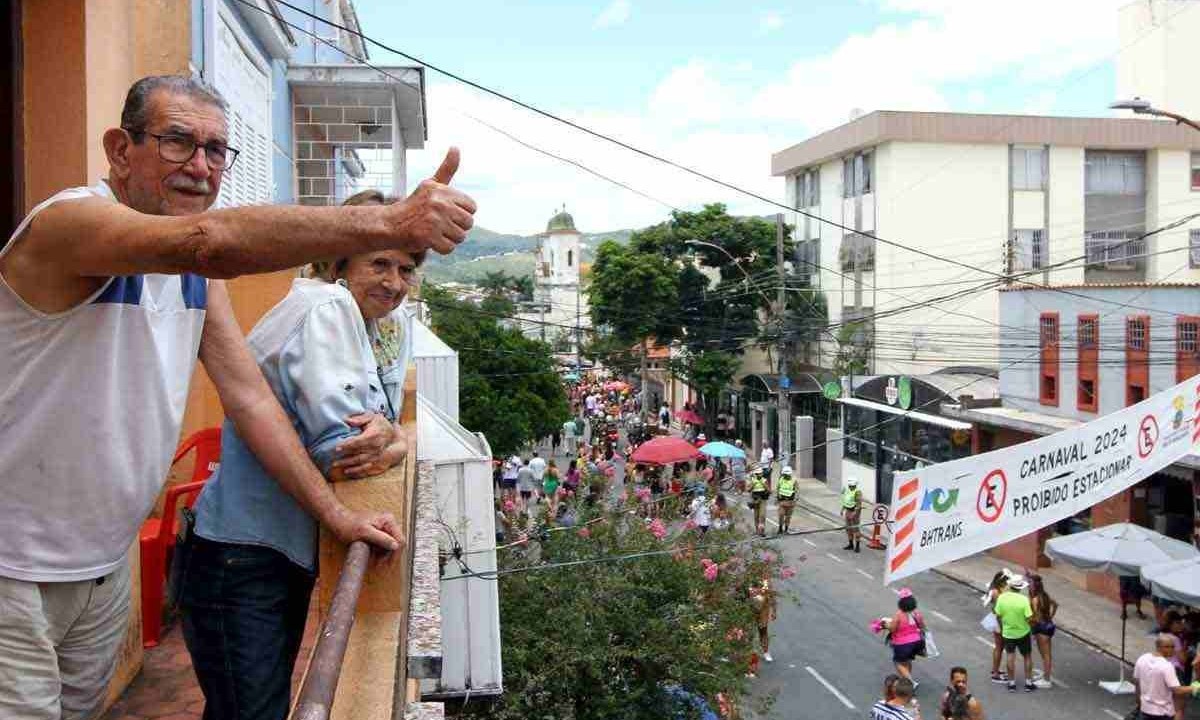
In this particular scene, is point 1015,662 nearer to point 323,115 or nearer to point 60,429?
point 323,115

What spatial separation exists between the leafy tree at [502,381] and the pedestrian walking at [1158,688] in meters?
18.9

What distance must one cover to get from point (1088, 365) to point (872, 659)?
815 cm

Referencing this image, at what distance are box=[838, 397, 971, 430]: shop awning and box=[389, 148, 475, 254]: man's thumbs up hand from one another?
22939mm

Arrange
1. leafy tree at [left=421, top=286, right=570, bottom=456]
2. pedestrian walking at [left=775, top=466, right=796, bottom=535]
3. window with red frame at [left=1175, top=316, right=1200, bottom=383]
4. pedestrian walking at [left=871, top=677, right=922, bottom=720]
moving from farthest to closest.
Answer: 1. leafy tree at [left=421, top=286, right=570, bottom=456]
2. pedestrian walking at [left=775, top=466, right=796, bottom=535]
3. window with red frame at [left=1175, top=316, right=1200, bottom=383]
4. pedestrian walking at [left=871, top=677, right=922, bottom=720]

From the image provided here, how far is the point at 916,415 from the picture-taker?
84.5 ft

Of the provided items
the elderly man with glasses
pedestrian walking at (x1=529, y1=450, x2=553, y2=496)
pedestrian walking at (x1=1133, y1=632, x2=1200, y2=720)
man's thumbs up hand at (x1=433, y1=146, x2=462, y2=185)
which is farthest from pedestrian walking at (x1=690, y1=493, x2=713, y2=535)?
pedestrian walking at (x1=529, y1=450, x2=553, y2=496)

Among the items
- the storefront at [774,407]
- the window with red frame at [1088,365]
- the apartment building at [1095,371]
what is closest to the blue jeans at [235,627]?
the apartment building at [1095,371]

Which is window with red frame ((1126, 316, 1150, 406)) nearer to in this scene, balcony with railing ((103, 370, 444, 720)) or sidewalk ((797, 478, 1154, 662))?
sidewalk ((797, 478, 1154, 662))

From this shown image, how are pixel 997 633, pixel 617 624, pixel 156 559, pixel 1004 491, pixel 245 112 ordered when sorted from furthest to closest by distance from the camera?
pixel 997 633
pixel 1004 491
pixel 617 624
pixel 245 112
pixel 156 559

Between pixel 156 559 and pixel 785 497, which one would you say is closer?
pixel 156 559

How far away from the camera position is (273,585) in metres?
2.87

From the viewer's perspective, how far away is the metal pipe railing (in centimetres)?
169

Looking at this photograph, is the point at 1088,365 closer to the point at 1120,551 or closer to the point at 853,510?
the point at 853,510

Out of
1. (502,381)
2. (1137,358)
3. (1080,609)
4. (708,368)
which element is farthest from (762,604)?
(708,368)
